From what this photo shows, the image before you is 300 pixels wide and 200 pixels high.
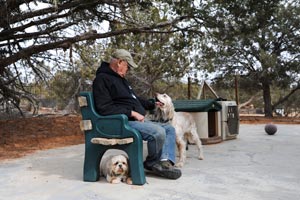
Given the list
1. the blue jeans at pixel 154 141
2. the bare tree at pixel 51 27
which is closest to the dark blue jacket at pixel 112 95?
the blue jeans at pixel 154 141

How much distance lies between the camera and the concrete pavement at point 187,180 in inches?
112

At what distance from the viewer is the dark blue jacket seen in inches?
130

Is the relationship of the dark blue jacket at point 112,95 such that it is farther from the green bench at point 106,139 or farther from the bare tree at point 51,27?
the bare tree at point 51,27

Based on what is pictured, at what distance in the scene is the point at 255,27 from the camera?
22.4 feet

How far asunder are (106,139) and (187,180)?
2.85 ft

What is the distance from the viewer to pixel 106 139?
126 inches

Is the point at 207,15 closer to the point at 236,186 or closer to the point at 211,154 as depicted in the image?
the point at 211,154

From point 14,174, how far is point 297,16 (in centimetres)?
1216

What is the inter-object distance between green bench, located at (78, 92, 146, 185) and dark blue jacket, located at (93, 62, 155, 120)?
82mm

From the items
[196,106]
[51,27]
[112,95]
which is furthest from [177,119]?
[51,27]

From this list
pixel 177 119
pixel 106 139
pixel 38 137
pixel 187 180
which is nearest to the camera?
pixel 106 139

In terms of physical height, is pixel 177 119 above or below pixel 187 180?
above

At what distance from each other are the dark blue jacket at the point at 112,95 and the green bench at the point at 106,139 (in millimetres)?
82

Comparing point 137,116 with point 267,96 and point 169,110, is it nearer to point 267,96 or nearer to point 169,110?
point 169,110
